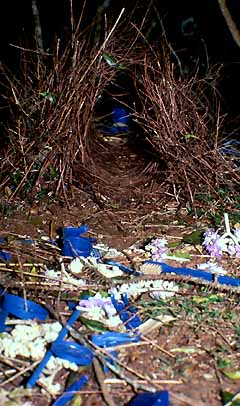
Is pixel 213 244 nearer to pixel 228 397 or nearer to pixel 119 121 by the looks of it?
pixel 228 397

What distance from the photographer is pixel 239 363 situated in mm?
1475

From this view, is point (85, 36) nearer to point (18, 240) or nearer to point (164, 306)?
point (18, 240)

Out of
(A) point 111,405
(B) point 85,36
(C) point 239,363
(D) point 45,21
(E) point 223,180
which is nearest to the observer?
(A) point 111,405

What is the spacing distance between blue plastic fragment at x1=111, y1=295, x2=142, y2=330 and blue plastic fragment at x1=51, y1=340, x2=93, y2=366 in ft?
0.52

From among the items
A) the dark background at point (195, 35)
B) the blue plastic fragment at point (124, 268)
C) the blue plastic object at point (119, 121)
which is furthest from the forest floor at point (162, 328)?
the dark background at point (195, 35)

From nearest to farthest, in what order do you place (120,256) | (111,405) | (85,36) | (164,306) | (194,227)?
(111,405) < (164,306) < (120,256) < (194,227) < (85,36)

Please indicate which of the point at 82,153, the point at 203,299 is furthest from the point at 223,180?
the point at 203,299

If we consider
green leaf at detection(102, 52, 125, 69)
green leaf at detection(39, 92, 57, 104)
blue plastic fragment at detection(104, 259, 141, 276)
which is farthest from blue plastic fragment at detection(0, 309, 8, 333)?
green leaf at detection(102, 52, 125, 69)

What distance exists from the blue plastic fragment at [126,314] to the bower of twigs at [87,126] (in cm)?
72

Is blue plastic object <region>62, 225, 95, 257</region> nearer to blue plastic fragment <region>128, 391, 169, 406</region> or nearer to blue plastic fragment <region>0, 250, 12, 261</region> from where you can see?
blue plastic fragment <region>0, 250, 12, 261</region>

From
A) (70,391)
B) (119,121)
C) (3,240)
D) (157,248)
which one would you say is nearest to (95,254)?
(157,248)

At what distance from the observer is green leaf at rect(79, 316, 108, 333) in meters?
1.58

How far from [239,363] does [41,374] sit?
0.46m

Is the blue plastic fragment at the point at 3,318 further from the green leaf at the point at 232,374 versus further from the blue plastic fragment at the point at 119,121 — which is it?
the blue plastic fragment at the point at 119,121
